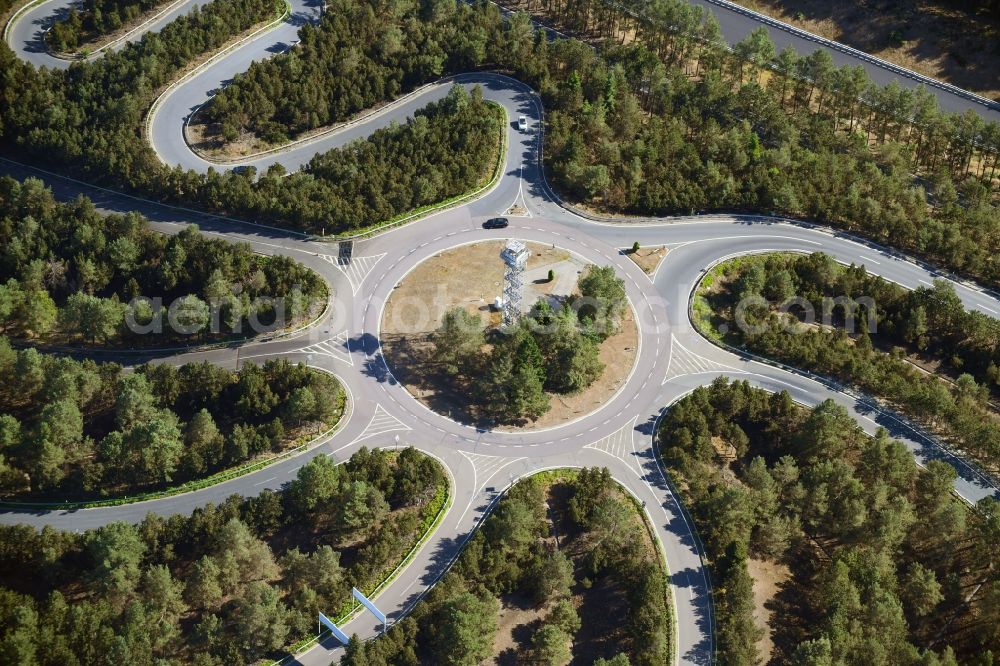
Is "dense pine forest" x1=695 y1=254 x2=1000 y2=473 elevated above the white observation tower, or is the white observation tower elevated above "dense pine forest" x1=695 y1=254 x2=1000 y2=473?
the white observation tower

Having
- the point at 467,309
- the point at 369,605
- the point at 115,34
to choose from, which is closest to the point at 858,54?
the point at 467,309

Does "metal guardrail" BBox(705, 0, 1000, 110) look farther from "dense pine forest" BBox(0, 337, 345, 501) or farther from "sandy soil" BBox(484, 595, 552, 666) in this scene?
"sandy soil" BBox(484, 595, 552, 666)

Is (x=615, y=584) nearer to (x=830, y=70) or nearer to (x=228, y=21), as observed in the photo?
(x=830, y=70)

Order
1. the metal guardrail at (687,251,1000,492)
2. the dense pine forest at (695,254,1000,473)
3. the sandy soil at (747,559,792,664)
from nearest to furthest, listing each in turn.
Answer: the sandy soil at (747,559,792,664) < the metal guardrail at (687,251,1000,492) < the dense pine forest at (695,254,1000,473)

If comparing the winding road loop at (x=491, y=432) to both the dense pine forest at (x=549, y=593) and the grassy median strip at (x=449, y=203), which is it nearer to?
the grassy median strip at (x=449, y=203)

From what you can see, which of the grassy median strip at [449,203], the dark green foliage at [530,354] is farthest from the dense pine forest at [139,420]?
the grassy median strip at [449,203]

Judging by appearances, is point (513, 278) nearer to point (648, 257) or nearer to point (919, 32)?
point (648, 257)

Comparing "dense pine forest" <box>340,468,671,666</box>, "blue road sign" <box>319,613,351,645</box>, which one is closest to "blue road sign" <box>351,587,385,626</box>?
"dense pine forest" <box>340,468,671,666</box>
